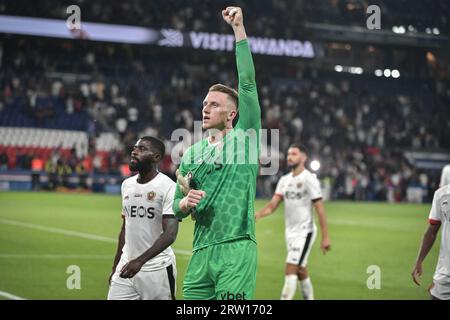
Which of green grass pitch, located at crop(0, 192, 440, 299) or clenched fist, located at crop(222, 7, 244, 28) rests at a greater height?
clenched fist, located at crop(222, 7, 244, 28)

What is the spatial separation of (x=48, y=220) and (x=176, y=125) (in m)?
20.6

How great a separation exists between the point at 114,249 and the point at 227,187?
13544 mm

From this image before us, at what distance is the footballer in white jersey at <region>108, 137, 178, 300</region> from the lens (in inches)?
309

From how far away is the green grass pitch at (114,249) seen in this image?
14.5 meters

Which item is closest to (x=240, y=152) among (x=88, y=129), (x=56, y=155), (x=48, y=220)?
(x=48, y=220)

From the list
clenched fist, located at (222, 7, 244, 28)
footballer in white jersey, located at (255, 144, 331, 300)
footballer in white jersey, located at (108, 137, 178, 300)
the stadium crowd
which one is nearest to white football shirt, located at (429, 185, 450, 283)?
footballer in white jersey, located at (108, 137, 178, 300)

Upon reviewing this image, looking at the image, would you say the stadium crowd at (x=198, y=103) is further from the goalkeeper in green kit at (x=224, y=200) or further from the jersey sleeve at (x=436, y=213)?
the goalkeeper in green kit at (x=224, y=200)

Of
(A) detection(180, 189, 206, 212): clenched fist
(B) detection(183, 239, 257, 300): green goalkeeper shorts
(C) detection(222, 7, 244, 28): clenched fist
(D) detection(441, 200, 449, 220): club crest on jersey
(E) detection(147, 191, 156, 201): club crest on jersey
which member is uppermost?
(C) detection(222, 7, 244, 28): clenched fist

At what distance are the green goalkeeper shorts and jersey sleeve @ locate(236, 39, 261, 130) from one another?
0.98m

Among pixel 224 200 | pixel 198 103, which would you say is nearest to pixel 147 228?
pixel 224 200

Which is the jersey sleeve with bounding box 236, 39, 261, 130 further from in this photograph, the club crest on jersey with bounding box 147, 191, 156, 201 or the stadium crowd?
the stadium crowd

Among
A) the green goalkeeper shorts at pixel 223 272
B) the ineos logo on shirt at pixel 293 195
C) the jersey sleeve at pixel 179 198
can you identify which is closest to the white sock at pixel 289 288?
the ineos logo on shirt at pixel 293 195

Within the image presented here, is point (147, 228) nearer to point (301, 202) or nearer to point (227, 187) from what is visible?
point (227, 187)
